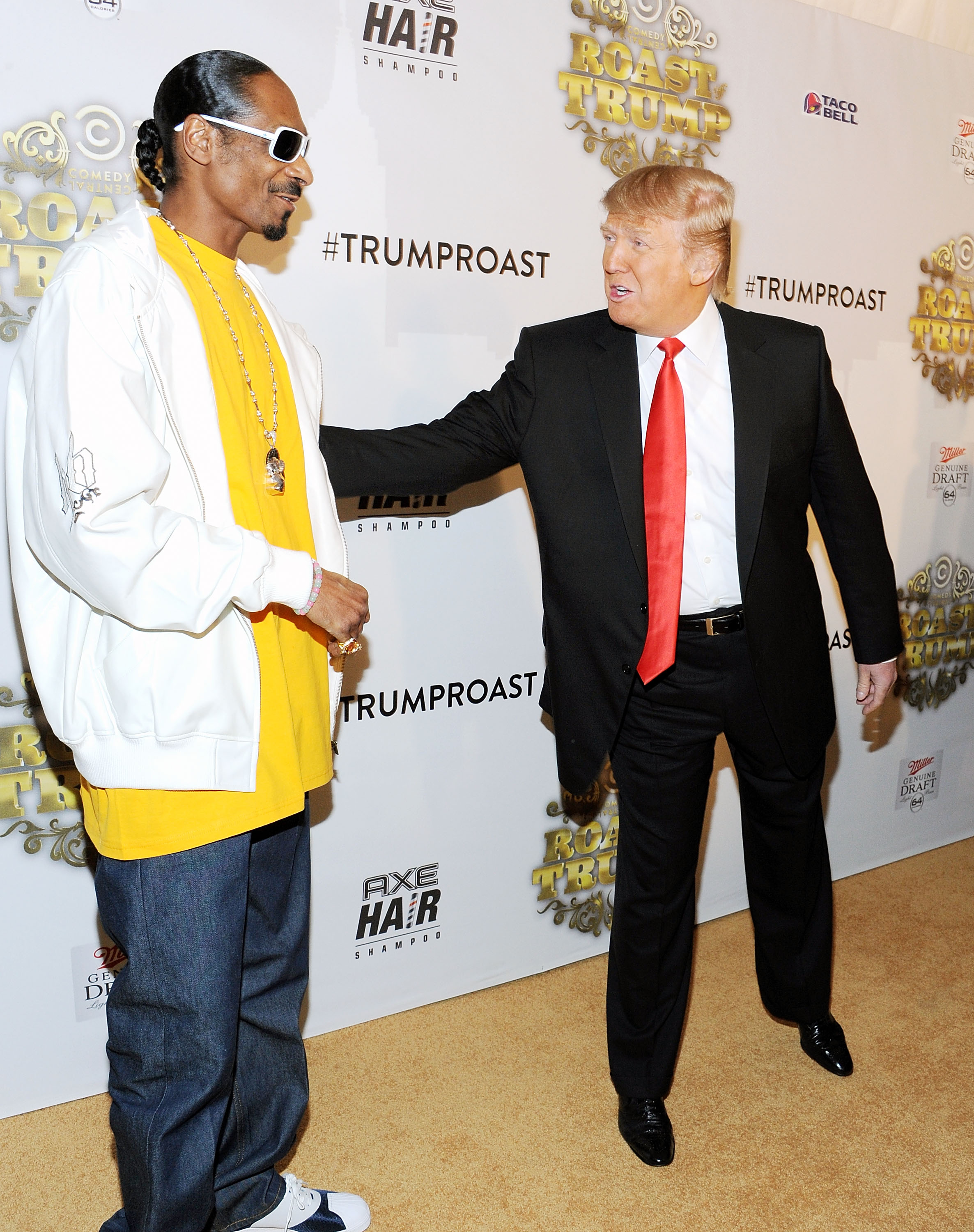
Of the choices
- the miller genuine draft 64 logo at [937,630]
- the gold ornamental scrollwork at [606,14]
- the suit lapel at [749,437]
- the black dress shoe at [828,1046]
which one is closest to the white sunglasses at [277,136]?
the suit lapel at [749,437]

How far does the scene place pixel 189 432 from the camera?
141 cm

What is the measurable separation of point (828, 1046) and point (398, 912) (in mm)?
978

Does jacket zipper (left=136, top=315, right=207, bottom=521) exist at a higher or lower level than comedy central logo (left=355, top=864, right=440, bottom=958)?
higher

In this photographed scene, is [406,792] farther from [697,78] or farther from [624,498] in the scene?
[697,78]

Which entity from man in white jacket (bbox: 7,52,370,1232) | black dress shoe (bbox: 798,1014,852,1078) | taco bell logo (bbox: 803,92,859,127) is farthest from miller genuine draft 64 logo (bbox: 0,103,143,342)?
black dress shoe (bbox: 798,1014,852,1078)

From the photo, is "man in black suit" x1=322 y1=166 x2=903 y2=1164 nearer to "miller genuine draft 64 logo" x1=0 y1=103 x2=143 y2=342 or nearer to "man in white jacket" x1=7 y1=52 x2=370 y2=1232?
"man in white jacket" x1=7 y1=52 x2=370 y2=1232

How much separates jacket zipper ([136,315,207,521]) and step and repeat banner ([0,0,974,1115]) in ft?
2.11

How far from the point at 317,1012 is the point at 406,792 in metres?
0.53

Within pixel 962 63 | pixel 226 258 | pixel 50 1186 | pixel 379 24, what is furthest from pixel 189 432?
pixel 962 63

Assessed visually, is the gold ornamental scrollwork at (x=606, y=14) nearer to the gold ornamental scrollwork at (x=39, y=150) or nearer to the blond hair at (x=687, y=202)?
the blond hair at (x=687, y=202)

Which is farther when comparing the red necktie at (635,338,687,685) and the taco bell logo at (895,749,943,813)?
the taco bell logo at (895,749,943,813)

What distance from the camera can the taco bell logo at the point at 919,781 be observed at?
11.0 feet

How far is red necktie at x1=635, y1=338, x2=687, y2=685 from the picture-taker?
1.87 meters

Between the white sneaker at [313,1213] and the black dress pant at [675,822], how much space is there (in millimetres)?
547
